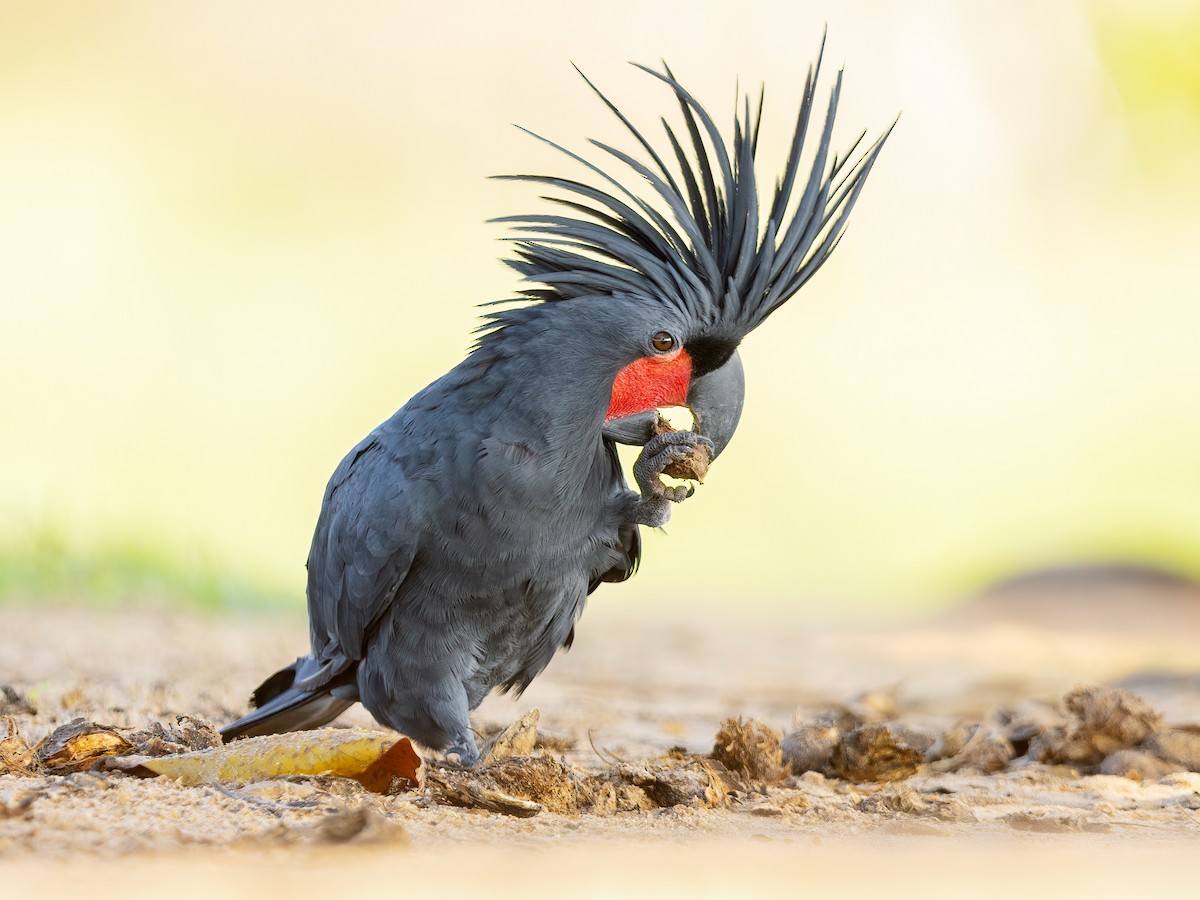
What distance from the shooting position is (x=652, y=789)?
3.98m

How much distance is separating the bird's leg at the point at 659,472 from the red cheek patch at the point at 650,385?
5.3 inches

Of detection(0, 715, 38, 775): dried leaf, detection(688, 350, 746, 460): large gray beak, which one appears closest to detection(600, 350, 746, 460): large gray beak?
detection(688, 350, 746, 460): large gray beak

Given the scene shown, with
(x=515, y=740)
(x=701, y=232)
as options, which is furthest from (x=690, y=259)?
(x=515, y=740)

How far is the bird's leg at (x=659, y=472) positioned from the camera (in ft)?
14.9

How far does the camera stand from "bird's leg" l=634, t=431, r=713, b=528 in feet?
14.9

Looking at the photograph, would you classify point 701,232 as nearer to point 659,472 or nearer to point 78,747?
point 659,472

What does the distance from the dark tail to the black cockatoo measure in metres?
0.27

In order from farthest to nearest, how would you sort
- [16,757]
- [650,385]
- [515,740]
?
[650,385] < [515,740] < [16,757]

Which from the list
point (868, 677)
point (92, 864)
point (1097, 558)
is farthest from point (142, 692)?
point (1097, 558)

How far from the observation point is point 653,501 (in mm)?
4688

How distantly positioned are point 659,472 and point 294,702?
1.87 meters

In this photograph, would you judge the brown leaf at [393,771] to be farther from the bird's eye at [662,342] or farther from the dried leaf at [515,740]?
the bird's eye at [662,342]

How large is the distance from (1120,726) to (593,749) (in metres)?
2.25

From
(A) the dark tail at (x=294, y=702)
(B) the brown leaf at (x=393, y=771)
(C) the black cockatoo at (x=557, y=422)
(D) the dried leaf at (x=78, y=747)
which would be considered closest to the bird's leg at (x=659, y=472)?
(C) the black cockatoo at (x=557, y=422)
